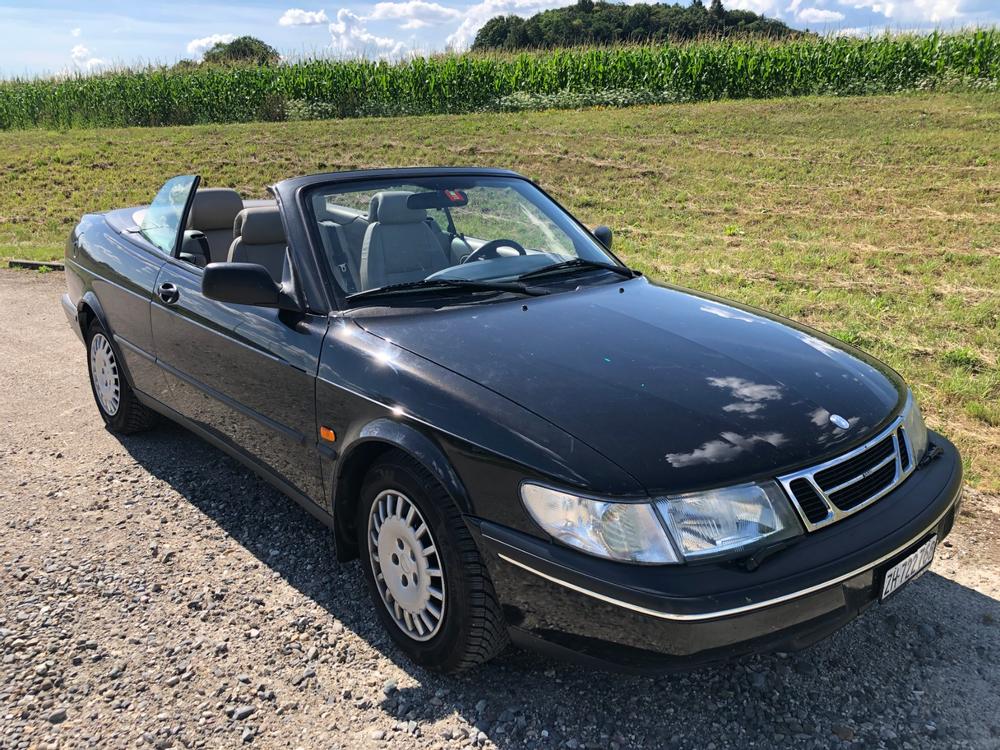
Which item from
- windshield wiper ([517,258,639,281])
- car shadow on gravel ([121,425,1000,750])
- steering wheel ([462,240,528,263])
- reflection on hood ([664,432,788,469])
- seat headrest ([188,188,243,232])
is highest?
seat headrest ([188,188,243,232])

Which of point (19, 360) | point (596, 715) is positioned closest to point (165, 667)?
point (596, 715)

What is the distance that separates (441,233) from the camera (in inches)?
146

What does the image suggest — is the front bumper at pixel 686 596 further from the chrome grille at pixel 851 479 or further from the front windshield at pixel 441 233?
the front windshield at pixel 441 233

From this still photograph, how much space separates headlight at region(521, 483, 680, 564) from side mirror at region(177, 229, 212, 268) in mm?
2660

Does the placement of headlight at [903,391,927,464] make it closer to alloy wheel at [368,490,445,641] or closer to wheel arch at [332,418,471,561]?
wheel arch at [332,418,471,561]

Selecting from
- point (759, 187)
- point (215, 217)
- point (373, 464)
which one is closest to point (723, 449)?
point (373, 464)

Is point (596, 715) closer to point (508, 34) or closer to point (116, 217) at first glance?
point (116, 217)

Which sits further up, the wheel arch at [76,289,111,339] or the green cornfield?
the green cornfield

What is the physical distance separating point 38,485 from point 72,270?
1.67 m

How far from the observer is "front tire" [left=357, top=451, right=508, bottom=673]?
249cm

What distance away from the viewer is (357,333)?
2986 millimetres

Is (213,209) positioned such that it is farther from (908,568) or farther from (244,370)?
(908,568)

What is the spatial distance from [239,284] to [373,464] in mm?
897

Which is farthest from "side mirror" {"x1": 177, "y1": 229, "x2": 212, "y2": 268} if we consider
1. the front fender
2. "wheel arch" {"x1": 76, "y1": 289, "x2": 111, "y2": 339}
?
the front fender
